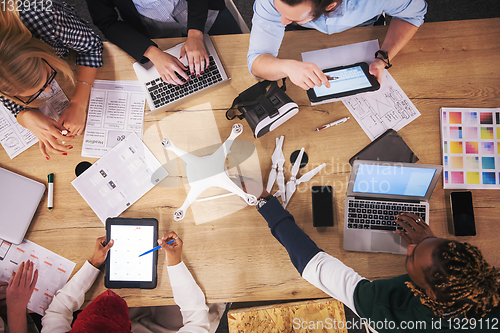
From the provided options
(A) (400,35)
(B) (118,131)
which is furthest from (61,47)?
(A) (400,35)

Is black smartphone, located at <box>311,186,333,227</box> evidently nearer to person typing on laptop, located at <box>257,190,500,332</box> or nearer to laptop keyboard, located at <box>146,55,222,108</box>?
person typing on laptop, located at <box>257,190,500,332</box>

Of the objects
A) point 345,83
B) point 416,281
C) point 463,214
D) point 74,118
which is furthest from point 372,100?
→ point 74,118

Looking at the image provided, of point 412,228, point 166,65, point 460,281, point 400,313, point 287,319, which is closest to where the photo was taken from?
point 460,281

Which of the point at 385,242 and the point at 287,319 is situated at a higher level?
the point at 385,242

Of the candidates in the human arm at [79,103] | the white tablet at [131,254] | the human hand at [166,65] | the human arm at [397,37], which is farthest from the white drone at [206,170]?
the human arm at [397,37]

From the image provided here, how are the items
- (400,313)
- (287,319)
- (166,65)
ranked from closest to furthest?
(400,313)
(166,65)
(287,319)

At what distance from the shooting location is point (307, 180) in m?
1.13

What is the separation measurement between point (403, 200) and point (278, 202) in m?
0.48

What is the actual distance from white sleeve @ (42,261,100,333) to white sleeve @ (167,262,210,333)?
309 mm

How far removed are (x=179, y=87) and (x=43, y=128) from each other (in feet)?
1.77

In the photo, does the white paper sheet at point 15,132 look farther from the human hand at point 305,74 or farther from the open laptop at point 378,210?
the open laptop at point 378,210

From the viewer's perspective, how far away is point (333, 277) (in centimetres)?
96

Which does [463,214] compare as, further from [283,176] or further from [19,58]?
[19,58]

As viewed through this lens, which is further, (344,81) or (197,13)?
(197,13)
